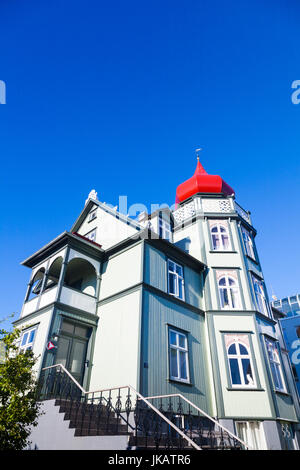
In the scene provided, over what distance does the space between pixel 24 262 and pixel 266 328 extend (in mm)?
14256

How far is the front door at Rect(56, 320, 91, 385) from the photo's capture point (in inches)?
517

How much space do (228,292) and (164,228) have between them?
5943 mm

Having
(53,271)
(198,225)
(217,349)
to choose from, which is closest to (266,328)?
(217,349)

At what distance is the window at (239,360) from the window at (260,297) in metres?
2.75

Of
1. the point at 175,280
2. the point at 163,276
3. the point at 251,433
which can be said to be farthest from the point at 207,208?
the point at 251,433

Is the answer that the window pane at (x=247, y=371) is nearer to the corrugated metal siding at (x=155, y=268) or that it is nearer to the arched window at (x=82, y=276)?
the corrugated metal siding at (x=155, y=268)

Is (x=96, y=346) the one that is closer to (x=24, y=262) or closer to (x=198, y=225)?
(x=24, y=262)

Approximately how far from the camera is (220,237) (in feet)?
61.9

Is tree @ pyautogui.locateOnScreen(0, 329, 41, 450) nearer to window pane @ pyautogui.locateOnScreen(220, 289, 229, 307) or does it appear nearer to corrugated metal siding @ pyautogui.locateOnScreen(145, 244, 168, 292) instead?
corrugated metal siding @ pyautogui.locateOnScreen(145, 244, 168, 292)

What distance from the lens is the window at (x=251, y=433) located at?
12812 millimetres

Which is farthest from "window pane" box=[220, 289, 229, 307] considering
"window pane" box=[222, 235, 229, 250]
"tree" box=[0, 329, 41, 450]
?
"tree" box=[0, 329, 41, 450]

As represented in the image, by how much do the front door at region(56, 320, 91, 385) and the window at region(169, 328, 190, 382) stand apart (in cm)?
410

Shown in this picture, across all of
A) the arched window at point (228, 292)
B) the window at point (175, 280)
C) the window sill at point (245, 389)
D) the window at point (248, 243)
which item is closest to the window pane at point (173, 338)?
the window at point (175, 280)

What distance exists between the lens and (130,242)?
50.9ft
